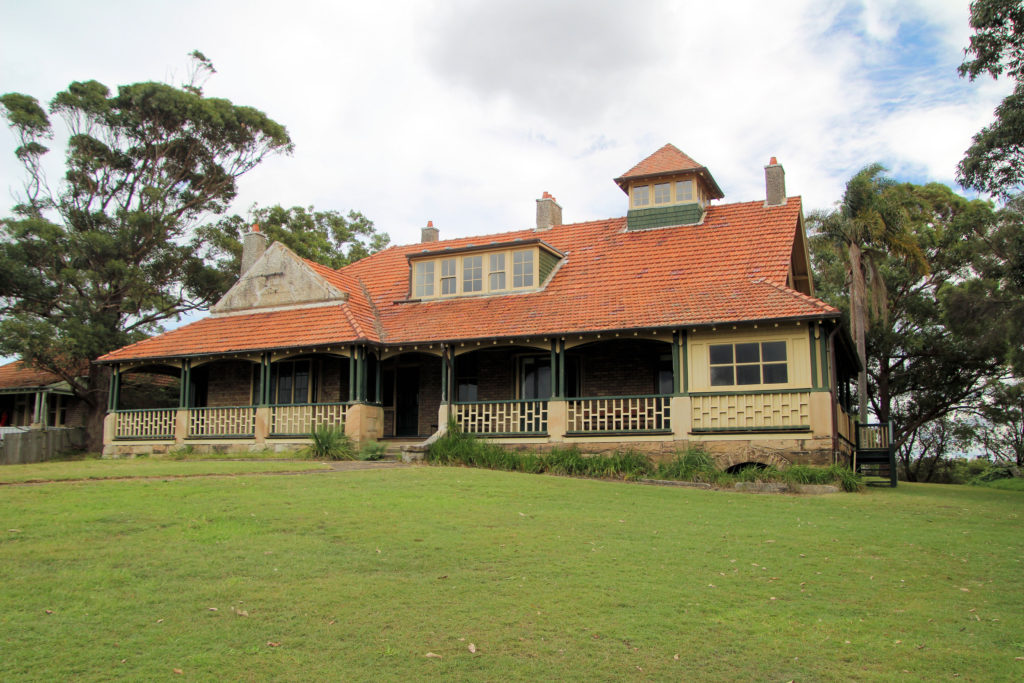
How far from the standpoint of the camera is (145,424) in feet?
80.4

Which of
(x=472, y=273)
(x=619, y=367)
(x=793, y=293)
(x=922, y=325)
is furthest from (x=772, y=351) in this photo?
(x=922, y=325)

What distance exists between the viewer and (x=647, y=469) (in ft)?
59.7

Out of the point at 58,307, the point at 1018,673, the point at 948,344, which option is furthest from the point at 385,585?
the point at 948,344

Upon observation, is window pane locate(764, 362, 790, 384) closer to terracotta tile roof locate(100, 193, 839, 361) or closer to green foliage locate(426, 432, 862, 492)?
terracotta tile roof locate(100, 193, 839, 361)

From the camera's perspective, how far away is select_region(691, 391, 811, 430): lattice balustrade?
17.9 metres

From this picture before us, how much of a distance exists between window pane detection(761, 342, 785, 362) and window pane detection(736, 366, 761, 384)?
291mm

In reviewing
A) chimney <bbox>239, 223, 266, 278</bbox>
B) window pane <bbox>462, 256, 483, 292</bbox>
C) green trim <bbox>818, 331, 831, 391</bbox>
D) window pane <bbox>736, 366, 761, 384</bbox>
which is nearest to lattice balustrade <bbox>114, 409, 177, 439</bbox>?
chimney <bbox>239, 223, 266, 278</bbox>

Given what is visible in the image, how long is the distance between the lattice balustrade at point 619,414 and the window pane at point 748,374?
5.39 ft

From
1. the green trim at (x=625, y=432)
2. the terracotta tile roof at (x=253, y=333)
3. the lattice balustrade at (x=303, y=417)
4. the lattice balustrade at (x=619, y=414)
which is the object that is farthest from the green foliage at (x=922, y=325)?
the lattice balustrade at (x=303, y=417)

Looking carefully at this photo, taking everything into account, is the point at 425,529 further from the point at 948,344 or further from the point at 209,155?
the point at 948,344

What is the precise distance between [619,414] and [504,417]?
9.43 feet

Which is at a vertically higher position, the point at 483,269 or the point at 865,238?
the point at 865,238

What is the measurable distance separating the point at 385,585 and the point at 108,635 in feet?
8.10

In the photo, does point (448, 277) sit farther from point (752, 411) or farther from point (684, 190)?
point (752, 411)
